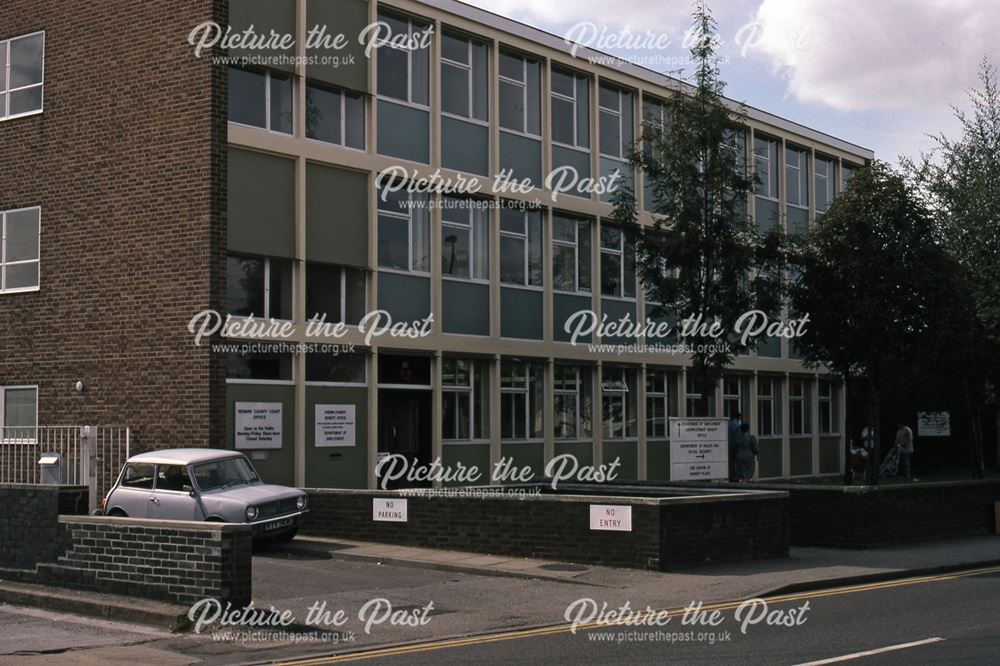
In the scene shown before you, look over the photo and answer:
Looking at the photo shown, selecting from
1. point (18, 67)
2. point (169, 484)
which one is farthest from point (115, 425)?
point (18, 67)

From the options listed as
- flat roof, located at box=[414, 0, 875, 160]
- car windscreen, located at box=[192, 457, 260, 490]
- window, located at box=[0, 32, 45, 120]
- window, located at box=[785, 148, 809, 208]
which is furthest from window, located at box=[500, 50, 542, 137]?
window, located at box=[785, 148, 809, 208]

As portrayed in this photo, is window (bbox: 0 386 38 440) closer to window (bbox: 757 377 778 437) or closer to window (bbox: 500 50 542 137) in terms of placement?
window (bbox: 500 50 542 137)

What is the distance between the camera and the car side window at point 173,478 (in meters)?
18.2

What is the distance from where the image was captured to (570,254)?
29.6 m

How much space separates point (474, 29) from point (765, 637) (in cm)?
1804

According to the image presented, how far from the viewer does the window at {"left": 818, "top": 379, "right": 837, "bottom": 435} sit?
3969 cm

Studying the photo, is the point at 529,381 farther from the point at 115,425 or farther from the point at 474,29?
the point at 115,425

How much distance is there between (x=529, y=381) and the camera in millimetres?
28234

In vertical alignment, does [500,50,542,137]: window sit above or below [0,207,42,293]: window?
above

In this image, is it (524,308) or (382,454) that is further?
(524,308)

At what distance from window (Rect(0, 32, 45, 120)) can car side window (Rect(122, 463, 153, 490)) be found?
9027 millimetres

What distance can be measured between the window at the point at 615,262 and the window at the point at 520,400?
3456 mm

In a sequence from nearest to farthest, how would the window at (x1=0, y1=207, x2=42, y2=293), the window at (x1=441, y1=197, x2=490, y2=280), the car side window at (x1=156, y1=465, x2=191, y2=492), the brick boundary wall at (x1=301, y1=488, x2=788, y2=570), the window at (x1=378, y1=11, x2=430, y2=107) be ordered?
1. the brick boundary wall at (x1=301, y1=488, x2=788, y2=570)
2. the car side window at (x1=156, y1=465, x2=191, y2=492)
3. the window at (x1=0, y1=207, x2=42, y2=293)
4. the window at (x1=378, y1=11, x2=430, y2=107)
5. the window at (x1=441, y1=197, x2=490, y2=280)

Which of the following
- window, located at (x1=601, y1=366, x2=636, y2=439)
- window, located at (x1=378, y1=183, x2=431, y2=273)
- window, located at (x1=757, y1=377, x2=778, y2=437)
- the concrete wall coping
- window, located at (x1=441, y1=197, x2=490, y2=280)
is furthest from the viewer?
window, located at (x1=757, y1=377, x2=778, y2=437)
